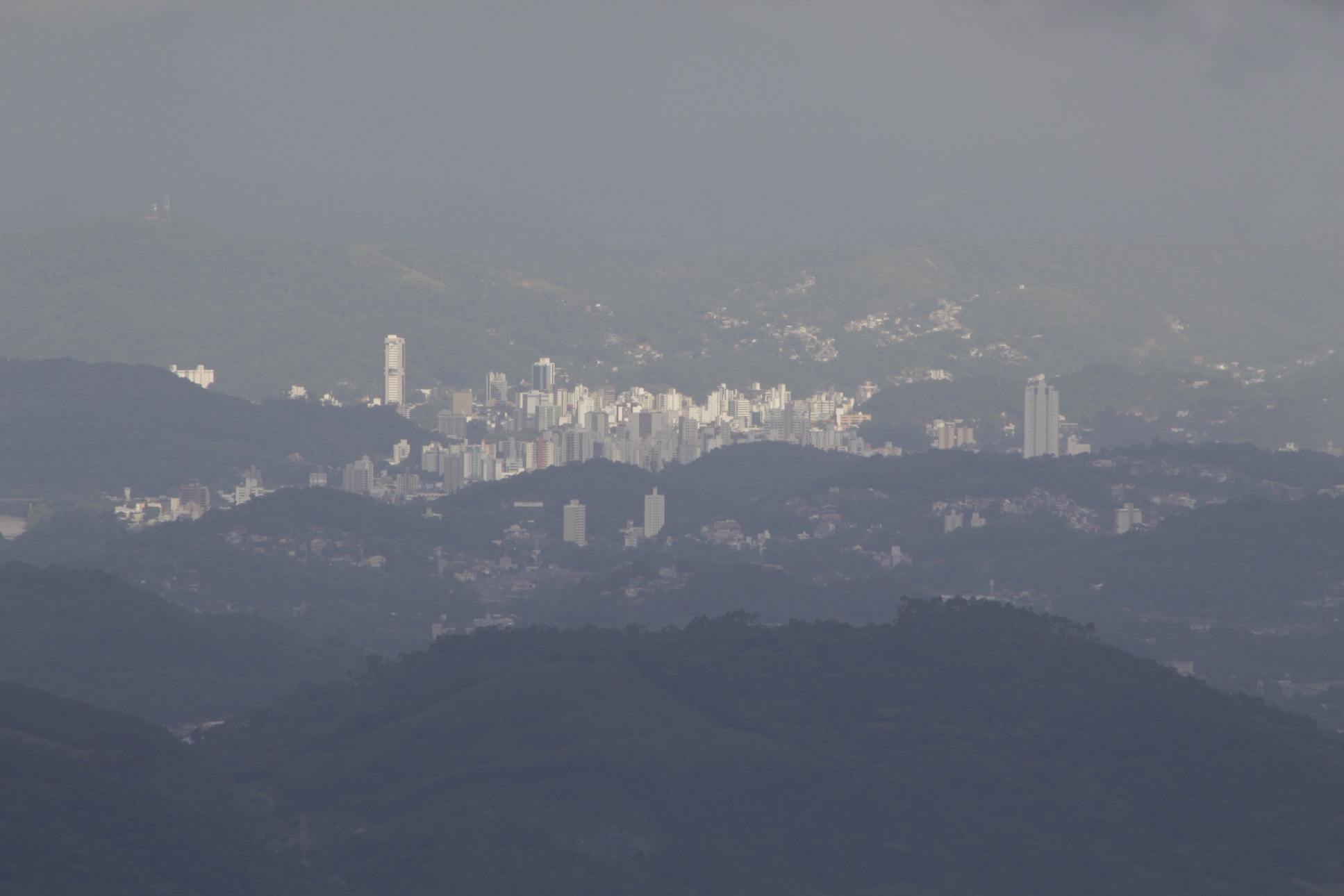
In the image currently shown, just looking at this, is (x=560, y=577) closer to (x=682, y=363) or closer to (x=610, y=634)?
(x=610, y=634)

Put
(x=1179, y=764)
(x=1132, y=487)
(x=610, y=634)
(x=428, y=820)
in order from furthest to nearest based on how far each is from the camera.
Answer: (x=1132, y=487), (x=610, y=634), (x=1179, y=764), (x=428, y=820)

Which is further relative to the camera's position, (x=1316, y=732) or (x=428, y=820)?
(x=1316, y=732)

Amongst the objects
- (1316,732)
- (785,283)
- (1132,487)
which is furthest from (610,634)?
(785,283)

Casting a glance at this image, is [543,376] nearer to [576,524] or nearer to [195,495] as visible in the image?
[195,495]

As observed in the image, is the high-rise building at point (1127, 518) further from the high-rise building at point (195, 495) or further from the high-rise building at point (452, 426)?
the high-rise building at point (452, 426)

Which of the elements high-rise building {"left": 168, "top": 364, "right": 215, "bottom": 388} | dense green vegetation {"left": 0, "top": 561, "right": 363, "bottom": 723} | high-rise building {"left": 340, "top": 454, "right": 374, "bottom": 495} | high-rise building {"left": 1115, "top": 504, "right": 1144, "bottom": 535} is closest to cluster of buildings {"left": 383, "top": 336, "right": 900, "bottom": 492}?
high-rise building {"left": 340, "top": 454, "right": 374, "bottom": 495}

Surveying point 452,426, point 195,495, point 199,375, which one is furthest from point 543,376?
point 195,495
